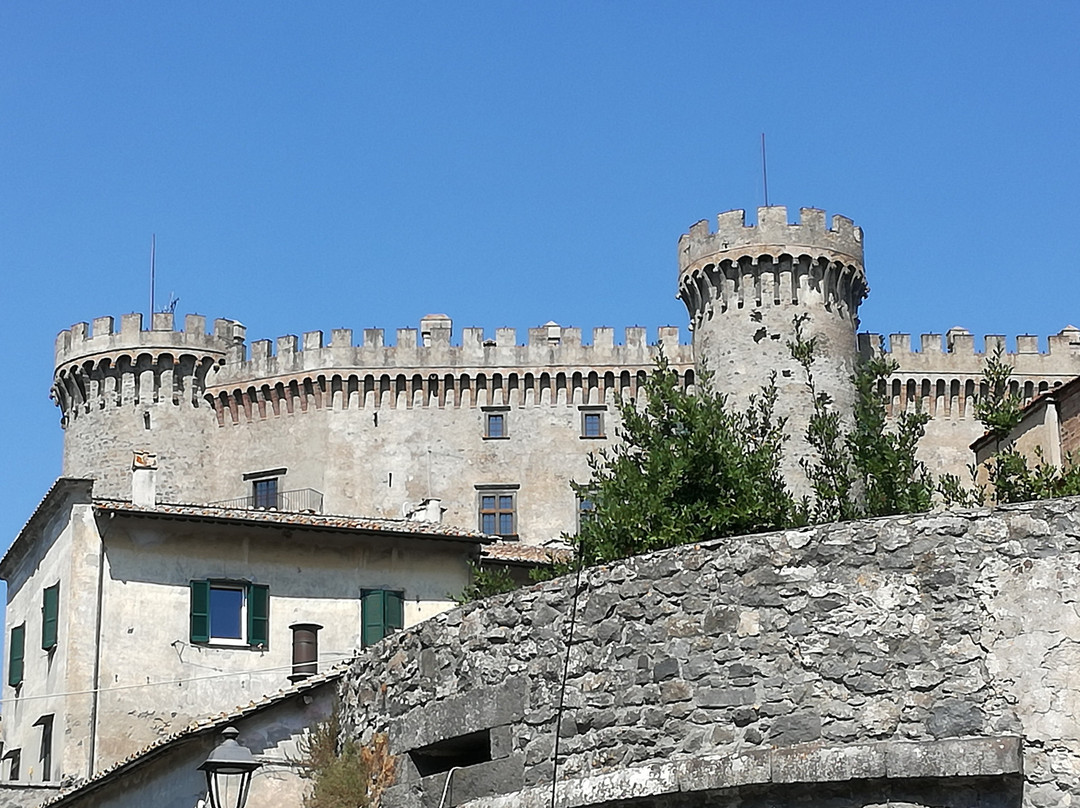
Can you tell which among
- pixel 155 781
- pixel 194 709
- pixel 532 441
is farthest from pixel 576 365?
pixel 155 781

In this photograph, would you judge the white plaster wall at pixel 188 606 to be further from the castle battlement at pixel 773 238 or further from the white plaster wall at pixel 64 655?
the castle battlement at pixel 773 238

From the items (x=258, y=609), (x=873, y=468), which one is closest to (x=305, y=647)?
(x=258, y=609)

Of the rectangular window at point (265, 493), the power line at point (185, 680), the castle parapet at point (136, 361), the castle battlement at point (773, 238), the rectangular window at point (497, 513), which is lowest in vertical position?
the power line at point (185, 680)

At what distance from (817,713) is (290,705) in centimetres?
566

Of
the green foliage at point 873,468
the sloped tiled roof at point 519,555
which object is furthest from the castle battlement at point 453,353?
the green foliage at point 873,468

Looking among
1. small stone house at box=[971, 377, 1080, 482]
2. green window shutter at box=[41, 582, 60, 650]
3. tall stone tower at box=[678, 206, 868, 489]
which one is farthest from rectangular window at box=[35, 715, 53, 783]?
tall stone tower at box=[678, 206, 868, 489]

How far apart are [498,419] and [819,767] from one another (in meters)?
42.8

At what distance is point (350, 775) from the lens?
37.9ft

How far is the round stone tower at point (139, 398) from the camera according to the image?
5181cm

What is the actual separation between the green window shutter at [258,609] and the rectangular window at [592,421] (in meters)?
26.8

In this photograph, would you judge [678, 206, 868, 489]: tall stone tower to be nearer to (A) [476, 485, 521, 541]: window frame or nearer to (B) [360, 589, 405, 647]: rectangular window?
(A) [476, 485, 521, 541]: window frame

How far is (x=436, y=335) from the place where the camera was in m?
53.1

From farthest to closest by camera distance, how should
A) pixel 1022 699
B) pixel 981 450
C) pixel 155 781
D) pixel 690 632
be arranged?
pixel 981 450 < pixel 155 781 < pixel 690 632 < pixel 1022 699

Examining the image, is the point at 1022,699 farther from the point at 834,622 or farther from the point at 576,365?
the point at 576,365
